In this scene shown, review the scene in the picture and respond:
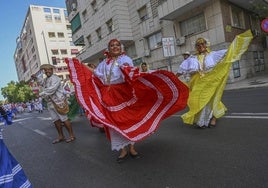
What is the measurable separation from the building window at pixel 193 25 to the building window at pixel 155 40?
2291 millimetres

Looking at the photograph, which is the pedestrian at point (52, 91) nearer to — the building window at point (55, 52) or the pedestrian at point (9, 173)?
the pedestrian at point (9, 173)

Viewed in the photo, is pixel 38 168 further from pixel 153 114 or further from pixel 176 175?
pixel 176 175

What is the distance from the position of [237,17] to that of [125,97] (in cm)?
1708

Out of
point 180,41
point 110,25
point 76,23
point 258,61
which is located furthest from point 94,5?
point 258,61

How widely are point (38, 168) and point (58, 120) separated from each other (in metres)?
2.07

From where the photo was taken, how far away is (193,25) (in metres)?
17.3

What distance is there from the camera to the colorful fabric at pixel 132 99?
3.78 m

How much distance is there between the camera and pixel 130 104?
13.1 feet

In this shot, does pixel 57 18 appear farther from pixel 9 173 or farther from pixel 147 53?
pixel 9 173

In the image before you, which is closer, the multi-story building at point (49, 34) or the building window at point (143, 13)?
the building window at point (143, 13)

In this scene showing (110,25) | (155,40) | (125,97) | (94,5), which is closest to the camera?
(125,97)

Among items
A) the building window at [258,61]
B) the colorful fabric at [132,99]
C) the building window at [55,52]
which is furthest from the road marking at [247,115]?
the building window at [55,52]

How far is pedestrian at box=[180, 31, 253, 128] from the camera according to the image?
4.96m

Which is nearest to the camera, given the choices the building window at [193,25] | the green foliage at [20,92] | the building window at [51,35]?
the building window at [193,25]
